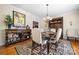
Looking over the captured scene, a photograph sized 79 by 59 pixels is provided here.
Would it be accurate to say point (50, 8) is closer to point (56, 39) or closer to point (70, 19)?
point (70, 19)

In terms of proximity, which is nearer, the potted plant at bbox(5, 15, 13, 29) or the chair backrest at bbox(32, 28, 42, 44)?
the potted plant at bbox(5, 15, 13, 29)

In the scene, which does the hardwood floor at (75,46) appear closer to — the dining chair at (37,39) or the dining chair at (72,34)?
the dining chair at (72,34)

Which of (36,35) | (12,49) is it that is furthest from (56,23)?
(12,49)

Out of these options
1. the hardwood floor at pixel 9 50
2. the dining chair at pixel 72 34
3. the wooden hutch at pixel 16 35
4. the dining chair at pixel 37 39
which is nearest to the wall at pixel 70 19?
the dining chair at pixel 72 34

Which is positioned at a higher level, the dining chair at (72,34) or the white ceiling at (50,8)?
the white ceiling at (50,8)

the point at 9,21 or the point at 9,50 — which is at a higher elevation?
the point at 9,21

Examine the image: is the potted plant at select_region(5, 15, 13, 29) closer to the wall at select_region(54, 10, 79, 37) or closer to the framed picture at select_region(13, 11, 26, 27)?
the framed picture at select_region(13, 11, 26, 27)

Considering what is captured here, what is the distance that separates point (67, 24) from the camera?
7.93 ft

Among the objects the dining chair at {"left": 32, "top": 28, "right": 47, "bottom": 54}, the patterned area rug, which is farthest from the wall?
the dining chair at {"left": 32, "top": 28, "right": 47, "bottom": 54}

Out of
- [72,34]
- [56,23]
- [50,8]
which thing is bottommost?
[72,34]

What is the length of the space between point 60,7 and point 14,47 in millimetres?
1346

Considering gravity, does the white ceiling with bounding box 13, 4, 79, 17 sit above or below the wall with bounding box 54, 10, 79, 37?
above

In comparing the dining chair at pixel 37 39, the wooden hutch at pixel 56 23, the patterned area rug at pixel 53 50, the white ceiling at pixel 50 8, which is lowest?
the patterned area rug at pixel 53 50

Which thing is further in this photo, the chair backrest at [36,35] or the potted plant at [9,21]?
the chair backrest at [36,35]
